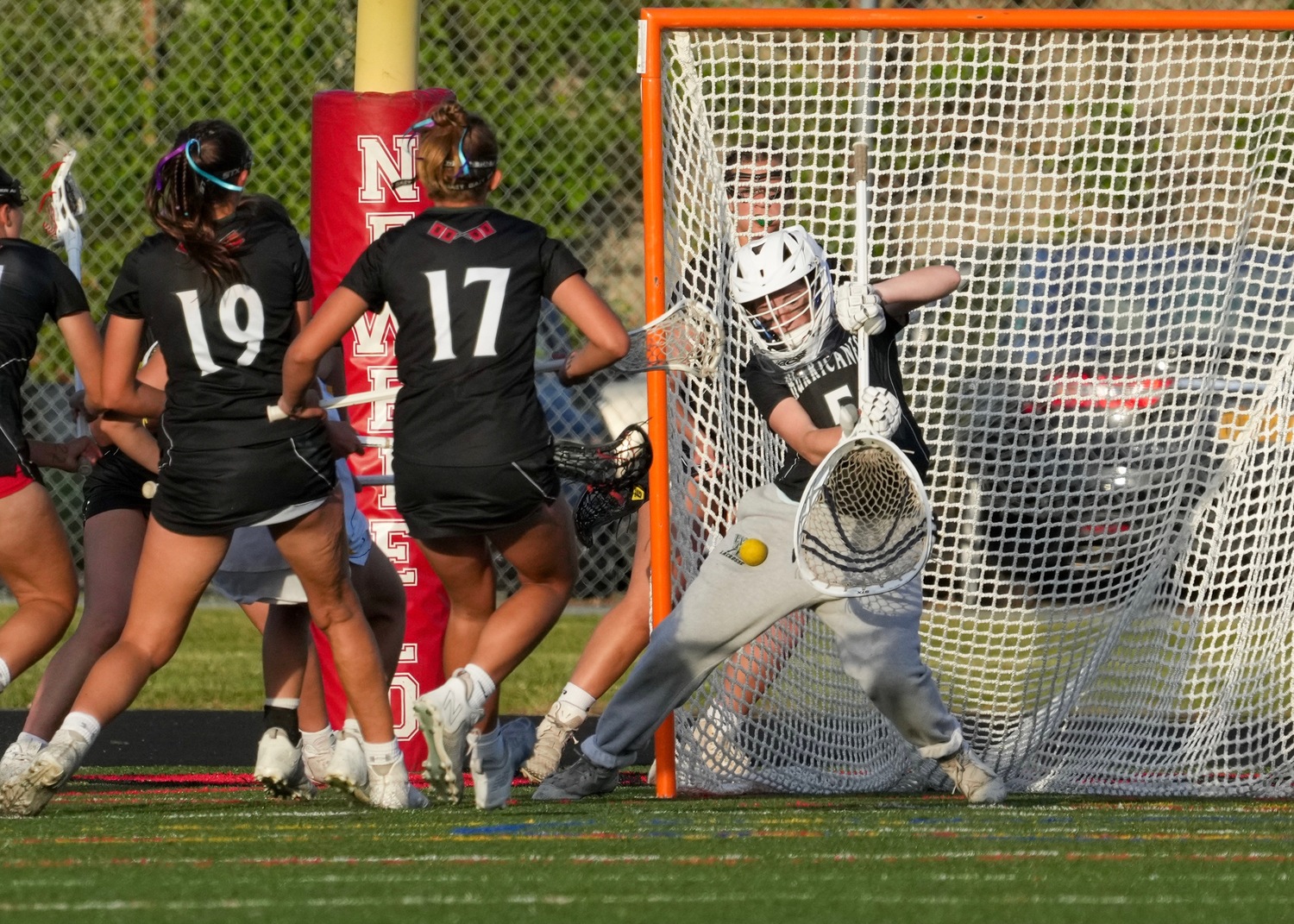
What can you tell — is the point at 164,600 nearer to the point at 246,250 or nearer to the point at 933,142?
the point at 246,250

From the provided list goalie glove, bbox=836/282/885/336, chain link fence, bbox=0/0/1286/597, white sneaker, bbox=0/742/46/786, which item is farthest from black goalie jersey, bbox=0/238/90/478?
chain link fence, bbox=0/0/1286/597

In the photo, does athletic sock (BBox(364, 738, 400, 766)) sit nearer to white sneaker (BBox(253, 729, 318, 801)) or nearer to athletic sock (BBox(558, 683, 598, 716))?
white sneaker (BBox(253, 729, 318, 801))

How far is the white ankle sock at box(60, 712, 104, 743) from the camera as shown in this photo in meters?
5.50

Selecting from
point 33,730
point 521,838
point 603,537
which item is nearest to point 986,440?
point 521,838

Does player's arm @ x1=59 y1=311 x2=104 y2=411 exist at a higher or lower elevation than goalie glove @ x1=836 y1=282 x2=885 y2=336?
lower

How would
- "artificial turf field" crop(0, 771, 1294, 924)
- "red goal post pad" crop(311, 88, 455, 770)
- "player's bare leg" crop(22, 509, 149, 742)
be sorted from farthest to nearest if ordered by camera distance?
"red goal post pad" crop(311, 88, 455, 770) < "player's bare leg" crop(22, 509, 149, 742) < "artificial turf field" crop(0, 771, 1294, 924)

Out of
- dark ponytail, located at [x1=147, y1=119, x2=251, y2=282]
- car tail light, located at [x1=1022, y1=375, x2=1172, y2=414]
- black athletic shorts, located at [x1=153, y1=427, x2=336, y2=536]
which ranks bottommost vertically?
black athletic shorts, located at [x1=153, y1=427, x2=336, y2=536]

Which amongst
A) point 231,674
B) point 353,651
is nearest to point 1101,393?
point 353,651

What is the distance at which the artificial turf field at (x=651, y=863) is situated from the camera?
407 centimetres

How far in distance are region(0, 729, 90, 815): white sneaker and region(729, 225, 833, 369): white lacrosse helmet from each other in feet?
7.42

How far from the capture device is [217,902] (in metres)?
4.11

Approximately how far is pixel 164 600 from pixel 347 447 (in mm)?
692

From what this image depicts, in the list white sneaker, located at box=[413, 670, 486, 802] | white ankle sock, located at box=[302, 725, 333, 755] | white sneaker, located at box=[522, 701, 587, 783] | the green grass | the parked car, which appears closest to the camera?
white sneaker, located at box=[413, 670, 486, 802]

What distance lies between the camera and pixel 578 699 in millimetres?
6527
